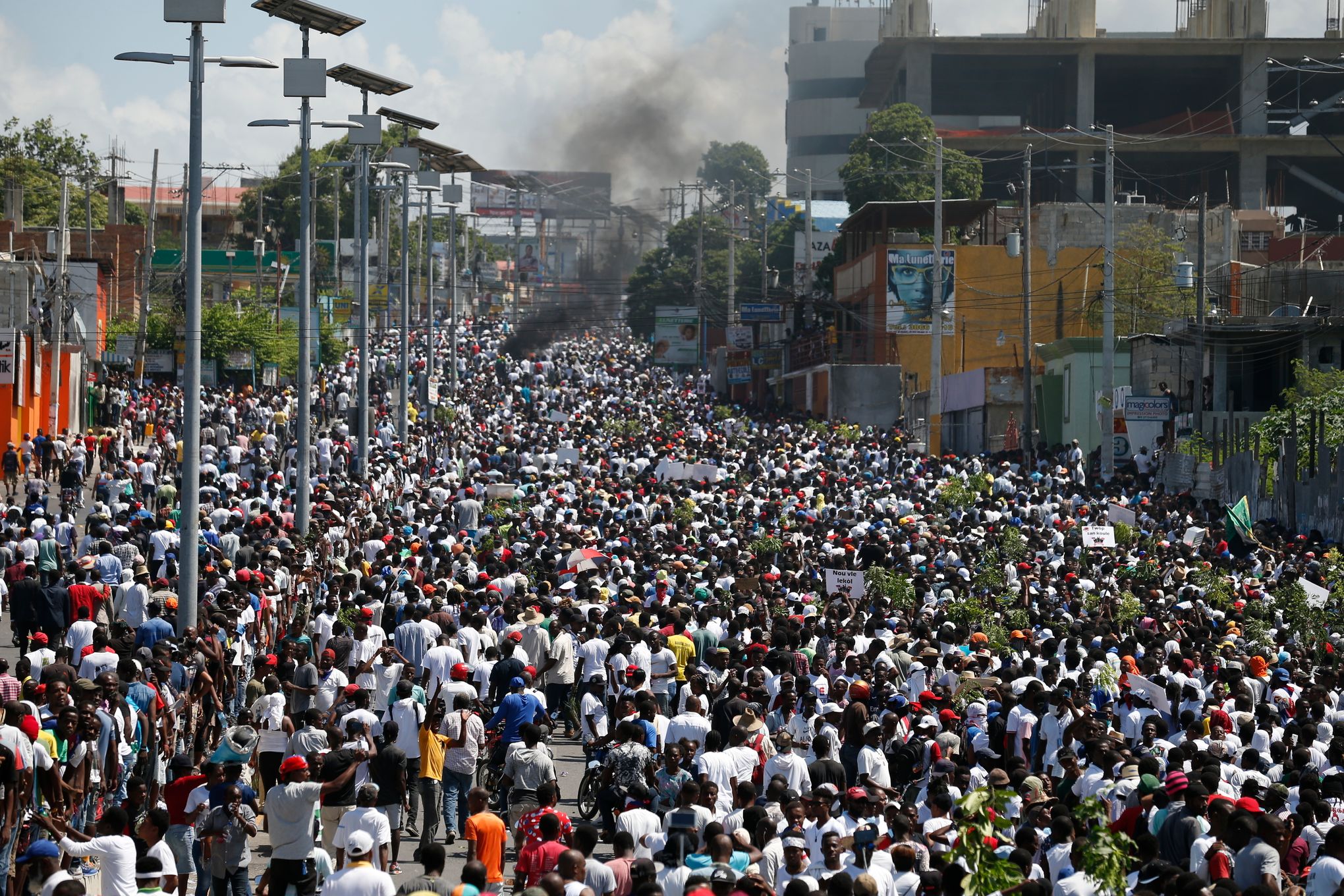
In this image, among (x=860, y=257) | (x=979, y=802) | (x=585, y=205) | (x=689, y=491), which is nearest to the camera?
(x=979, y=802)

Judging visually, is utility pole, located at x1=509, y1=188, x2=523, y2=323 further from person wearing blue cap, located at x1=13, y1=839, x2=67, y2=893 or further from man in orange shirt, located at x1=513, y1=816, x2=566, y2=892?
man in orange shirt, located at x1=513, y1=816, x2=566, y2=892

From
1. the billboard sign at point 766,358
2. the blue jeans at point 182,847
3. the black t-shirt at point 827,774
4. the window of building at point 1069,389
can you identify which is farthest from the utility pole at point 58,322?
the black t-shirt at point 827,774

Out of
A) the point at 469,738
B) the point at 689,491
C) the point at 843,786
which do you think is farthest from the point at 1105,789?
the point at 689,491

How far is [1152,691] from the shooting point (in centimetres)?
1398

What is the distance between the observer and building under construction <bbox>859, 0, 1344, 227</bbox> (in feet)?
263

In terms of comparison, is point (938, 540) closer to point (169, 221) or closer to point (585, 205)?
point (169, 221)

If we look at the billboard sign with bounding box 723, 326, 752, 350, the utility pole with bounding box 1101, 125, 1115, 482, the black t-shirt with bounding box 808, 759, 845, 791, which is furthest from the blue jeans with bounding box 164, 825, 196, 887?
the billboard sign with bounding box 723, 326, 752, 350

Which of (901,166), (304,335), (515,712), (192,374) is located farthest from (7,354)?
(901,166)

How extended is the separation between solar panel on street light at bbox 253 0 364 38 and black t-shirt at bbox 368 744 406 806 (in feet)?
54.2

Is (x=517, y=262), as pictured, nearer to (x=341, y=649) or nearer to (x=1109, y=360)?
(x=1109, y=360)

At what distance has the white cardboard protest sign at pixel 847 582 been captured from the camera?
20797mm

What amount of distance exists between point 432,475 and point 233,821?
26.2 metres

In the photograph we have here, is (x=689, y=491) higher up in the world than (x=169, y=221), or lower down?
lower down

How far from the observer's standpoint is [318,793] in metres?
10.7
